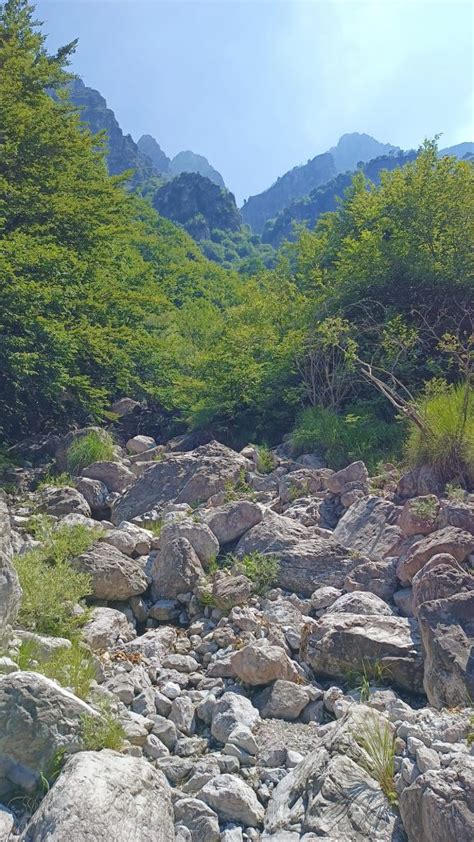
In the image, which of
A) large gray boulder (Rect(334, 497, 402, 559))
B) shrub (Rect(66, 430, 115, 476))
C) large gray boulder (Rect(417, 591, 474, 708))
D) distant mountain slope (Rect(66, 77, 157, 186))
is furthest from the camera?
distant mountain slope (Rect(66, 77, 157, 186))

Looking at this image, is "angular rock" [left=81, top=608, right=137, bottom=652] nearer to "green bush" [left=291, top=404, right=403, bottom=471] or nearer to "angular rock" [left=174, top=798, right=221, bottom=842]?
"angular rock" [left=174, top=798, right=221, bottom=842]

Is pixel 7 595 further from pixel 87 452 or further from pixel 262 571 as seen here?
pixel 87 452

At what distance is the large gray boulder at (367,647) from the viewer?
354 centimetres

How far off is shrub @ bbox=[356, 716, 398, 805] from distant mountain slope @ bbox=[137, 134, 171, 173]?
379 feet

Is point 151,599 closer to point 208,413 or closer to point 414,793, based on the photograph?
point 414,793

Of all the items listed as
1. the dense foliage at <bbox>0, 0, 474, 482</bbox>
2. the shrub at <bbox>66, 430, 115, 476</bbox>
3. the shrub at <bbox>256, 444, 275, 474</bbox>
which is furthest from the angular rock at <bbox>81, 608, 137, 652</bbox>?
the dense foliage at <bbox>0, 0, 474, 482</bbox>

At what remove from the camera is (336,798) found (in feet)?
8.23

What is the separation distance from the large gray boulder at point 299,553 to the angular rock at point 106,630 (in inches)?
51.0

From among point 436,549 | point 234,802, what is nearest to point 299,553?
point 436,549

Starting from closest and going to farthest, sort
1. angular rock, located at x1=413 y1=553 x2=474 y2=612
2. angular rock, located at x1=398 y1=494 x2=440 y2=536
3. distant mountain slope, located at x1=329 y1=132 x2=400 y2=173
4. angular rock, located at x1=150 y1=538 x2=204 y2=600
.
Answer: angular rock, located at x1=413 y1=553 x2=474 y2=612 → angular rock, located at x1=150 y1=538 x2=204 y2=600 → angular rock, located at x1=398 y1=494 x2=440 y2=536 → distant mountain slope, located at x1=329 y1=132 x2=400 y2=173

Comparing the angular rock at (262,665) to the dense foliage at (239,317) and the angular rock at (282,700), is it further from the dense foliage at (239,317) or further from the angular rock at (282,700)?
the dense foliage at (239,317)

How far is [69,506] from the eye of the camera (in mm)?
6664

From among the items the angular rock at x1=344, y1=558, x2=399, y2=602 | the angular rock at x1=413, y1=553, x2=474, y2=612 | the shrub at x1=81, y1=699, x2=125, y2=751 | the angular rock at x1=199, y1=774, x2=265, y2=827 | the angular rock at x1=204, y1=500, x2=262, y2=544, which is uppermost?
the shrub at x1=81, y1=699, x2=125, y2=751

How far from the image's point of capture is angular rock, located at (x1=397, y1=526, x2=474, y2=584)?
435 cm
